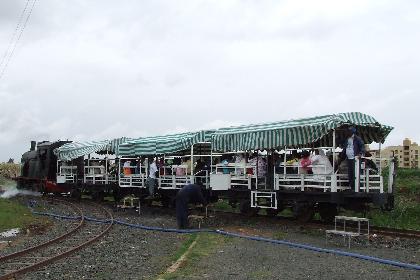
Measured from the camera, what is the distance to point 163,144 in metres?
19.0

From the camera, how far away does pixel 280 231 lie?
13242 millimetres

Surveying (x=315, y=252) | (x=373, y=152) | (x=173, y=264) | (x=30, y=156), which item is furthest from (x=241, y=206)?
(x=30, y=156)

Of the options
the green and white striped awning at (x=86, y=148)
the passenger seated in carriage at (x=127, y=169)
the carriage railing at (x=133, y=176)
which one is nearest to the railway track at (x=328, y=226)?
the carriage railing at (x=133, y=176)

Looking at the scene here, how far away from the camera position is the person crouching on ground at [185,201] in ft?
46.6

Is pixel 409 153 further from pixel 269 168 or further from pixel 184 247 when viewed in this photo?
pixel 184 247

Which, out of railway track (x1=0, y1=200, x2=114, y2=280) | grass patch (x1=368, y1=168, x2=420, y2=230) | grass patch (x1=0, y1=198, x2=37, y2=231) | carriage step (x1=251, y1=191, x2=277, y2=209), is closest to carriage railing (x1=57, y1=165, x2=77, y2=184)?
grass patch (x1=0, y1=198, x2=37, y2=231)

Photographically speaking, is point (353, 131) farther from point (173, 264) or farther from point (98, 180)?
point (98, 180)

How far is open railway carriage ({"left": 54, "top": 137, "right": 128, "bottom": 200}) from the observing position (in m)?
24.5

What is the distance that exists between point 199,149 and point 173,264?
11.3 meters

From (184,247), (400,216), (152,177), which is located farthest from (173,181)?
(400,216)

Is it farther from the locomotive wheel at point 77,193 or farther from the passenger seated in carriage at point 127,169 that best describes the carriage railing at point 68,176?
the passenger seated in carriage at point 127,169

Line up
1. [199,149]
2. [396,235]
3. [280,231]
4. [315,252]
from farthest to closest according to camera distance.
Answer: [199,149] → [280,231] → [396,235] → [315,252]

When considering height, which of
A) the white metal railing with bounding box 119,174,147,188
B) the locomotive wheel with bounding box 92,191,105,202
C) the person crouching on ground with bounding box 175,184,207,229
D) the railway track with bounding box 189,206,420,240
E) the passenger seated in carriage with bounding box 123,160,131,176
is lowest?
the railway track with bounding box 189,206,420,240

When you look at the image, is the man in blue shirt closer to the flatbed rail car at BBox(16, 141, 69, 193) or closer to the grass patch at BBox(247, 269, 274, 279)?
the grass patch at BBox(247, 269, 274, 279)
